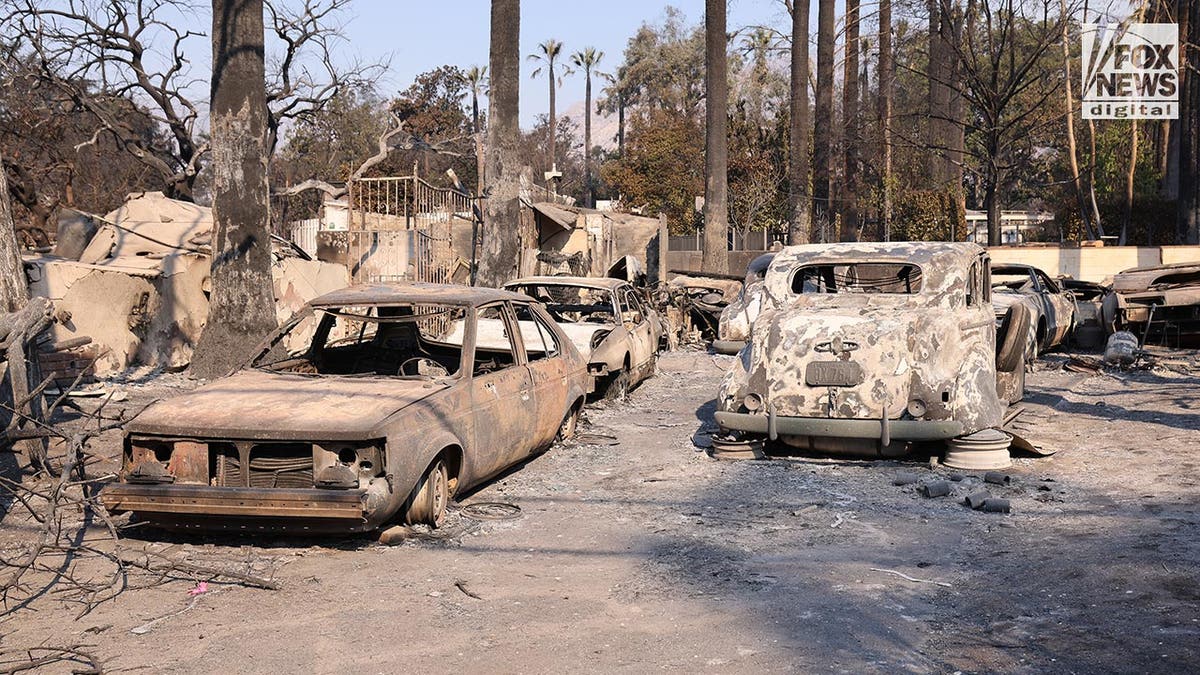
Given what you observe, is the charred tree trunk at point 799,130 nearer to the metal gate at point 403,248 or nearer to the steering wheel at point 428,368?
the metal gate at point 403,248

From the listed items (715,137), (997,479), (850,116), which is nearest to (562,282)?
(997,479)

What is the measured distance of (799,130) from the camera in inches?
1233

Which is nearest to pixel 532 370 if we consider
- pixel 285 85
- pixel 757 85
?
pixel 285 85

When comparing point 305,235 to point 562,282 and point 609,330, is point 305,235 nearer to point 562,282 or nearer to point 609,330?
point 562,282

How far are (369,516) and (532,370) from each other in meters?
2.71

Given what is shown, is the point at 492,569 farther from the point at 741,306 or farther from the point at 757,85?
the point at 757,85

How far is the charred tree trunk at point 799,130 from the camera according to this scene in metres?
31.2

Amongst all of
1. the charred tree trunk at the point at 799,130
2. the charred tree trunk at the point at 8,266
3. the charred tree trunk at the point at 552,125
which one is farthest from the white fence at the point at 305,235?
the charred tree trunk at the point at 552,125

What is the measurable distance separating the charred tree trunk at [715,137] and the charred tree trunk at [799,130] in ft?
10.5

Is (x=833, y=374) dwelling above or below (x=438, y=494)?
above

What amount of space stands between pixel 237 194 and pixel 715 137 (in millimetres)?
16852

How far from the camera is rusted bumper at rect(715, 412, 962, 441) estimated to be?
27.4 ft

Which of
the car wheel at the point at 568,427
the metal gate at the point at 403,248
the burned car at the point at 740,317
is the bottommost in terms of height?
the car wheel at the point at 568,427

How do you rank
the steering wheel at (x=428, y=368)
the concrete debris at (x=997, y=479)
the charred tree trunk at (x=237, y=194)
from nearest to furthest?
the steering wheel at (x=428, y=368)
the concrete debris at (x=997, y=479)
the charred tree trunk at (x=237, y=194)
